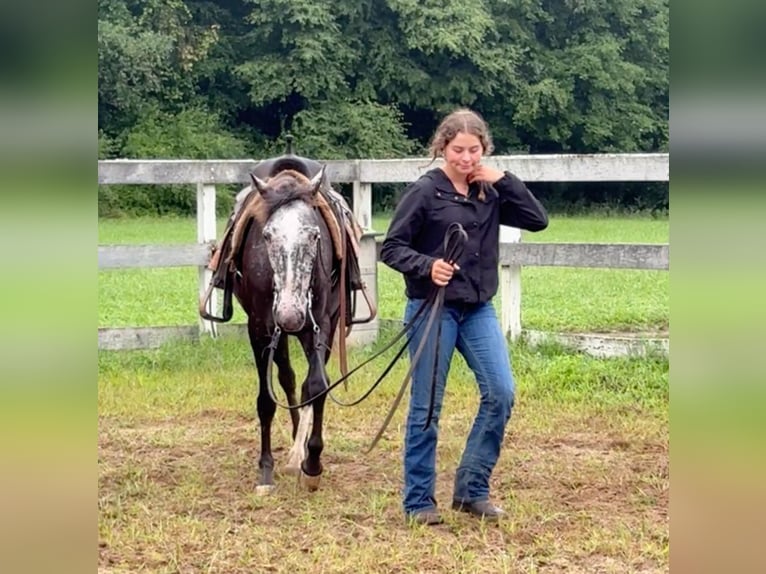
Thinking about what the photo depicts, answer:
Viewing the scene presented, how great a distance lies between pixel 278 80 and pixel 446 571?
2769 cm

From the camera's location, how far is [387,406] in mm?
6297

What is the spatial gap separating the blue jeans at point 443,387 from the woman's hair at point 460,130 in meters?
0.68

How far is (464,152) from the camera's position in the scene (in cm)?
403

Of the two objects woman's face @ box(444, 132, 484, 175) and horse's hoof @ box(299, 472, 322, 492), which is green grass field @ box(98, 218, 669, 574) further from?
woman's face @ box(444, 132, 484, 175)

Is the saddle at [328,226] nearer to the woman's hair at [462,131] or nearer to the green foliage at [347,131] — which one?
the woman's hair at [462,131]

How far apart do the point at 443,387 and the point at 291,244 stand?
0.96m

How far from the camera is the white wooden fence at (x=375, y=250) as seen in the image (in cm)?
713

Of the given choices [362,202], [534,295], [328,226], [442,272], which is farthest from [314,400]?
[534,295]

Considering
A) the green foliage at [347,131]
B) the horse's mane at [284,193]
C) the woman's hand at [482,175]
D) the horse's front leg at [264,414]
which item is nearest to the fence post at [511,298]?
the horse's front leg at [264,414]

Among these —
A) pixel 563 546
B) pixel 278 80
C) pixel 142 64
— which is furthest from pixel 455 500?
pixel 278 80

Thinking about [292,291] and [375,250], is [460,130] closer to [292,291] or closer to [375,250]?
[292,291]

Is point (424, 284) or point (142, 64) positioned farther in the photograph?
point (142, 64)

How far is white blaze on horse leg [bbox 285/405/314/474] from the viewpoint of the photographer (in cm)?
509
